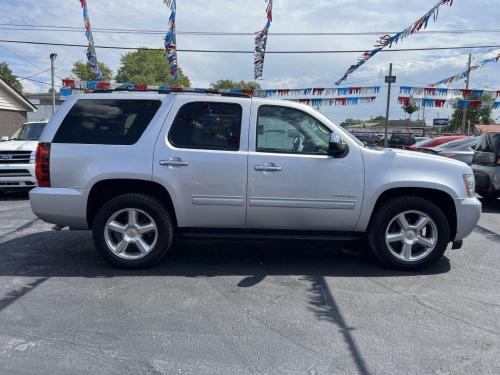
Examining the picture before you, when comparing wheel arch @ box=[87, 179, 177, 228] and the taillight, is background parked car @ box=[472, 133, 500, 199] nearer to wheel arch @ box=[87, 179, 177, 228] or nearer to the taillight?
wheel arch @ box=[87, 179, 177, 228]

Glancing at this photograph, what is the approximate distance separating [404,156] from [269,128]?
1.50 metres

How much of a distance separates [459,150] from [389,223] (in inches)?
349

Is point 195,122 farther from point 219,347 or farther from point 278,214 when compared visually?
point 219,347

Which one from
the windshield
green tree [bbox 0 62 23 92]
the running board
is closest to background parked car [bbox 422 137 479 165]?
the running board

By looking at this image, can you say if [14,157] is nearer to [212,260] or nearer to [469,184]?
[212,260]

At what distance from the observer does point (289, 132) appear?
5012 millimetres

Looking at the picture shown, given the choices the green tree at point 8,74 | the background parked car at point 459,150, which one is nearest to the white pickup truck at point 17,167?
the background parked car at point 459,150

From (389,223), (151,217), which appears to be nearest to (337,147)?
(389,223)

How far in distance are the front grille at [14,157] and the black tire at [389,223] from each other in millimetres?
8016

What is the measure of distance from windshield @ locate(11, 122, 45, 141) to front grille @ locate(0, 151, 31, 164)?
1.39 metres

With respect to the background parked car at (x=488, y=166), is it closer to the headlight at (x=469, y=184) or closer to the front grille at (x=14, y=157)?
the headlight at (x=469, y=184)

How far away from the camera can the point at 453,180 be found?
5020 millimetres

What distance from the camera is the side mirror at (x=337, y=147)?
4754mm

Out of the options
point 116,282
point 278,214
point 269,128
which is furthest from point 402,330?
point 116,282
